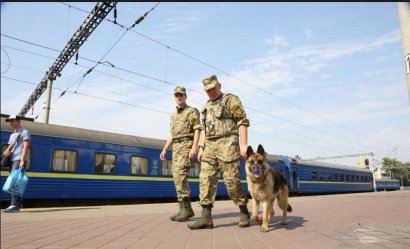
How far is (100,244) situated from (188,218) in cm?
271

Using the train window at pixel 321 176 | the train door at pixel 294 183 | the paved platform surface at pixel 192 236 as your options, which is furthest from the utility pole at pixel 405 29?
the train window at pixel 321 176

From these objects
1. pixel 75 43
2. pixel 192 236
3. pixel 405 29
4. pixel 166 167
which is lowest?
pixel 192 236

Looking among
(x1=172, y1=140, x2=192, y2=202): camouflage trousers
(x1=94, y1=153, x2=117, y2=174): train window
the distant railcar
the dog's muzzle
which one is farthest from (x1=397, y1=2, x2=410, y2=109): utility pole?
(x1=94, y1=153, x2=117, y2=174): train window

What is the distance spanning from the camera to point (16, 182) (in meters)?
6.29

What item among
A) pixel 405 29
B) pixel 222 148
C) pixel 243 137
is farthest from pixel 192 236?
pixel 405 29

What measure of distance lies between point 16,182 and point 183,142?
10.1 ft

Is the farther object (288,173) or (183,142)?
(288,173)

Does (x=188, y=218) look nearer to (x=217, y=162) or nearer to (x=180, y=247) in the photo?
(x=217, y=162)

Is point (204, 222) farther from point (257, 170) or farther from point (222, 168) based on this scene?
point (257, 170)

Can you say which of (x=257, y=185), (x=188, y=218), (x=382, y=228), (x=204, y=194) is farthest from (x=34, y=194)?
(x=382, y=228)

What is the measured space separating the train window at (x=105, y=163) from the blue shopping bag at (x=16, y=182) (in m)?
5.89

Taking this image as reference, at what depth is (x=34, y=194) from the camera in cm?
1051

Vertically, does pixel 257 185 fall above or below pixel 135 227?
above

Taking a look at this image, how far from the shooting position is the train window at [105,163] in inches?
485
